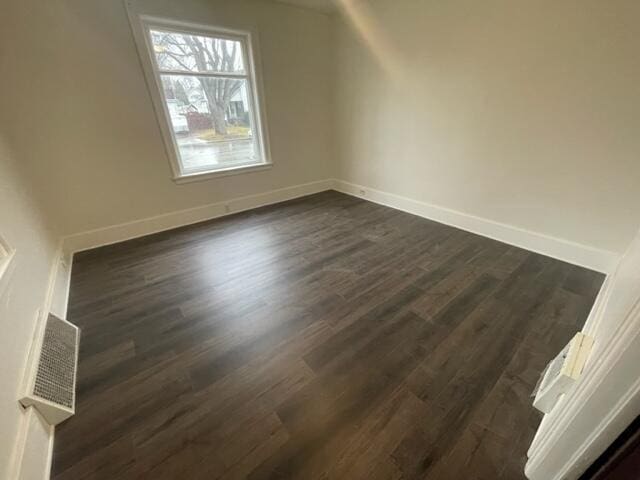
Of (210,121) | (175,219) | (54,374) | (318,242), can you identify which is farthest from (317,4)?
(54,374)

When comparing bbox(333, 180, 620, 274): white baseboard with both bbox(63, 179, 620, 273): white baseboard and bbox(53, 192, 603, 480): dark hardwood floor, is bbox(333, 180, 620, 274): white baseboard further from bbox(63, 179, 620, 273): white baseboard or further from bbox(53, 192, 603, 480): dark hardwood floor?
bbox(53, 192, 603, 480): dark hardwood floor

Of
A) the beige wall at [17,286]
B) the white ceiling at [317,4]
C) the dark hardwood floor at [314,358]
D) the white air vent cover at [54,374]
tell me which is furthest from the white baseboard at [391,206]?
the white ceiling at [317,4]

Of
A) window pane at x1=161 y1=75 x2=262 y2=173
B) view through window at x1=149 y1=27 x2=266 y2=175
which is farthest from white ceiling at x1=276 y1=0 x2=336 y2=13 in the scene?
window pane at x1=161 y1=75 x2=262 y2=173

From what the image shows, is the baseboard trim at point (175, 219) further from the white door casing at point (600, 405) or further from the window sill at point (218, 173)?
the white door casing at point (600, 405)

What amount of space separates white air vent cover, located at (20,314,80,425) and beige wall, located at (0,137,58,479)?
0.06m

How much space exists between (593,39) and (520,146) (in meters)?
0.79

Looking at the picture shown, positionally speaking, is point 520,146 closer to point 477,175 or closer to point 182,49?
point 477,175

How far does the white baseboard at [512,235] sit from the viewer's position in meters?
2.25

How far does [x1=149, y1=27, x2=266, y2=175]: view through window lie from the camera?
2873 millimetres

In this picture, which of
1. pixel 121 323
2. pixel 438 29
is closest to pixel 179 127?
pixel 121 323

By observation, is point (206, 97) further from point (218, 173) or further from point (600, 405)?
point (600, 405)

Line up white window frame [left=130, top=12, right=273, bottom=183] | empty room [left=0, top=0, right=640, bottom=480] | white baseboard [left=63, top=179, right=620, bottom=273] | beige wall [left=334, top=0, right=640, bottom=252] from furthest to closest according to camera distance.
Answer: white window frame [left=130, top=12, right=273, bottom=183] → white baseboard [left=63, top=179, right=620, bottom=273] → beige wall [left=334, top=0, right=640, bottom=252] → empty room [left=0, top=0, right=640, bottom=480]

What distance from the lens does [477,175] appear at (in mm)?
2809

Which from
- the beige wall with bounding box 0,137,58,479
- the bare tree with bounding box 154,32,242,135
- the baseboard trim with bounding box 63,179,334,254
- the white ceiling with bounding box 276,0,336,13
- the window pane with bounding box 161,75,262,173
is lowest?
the baseboard trim with bounding box 63,179,334,254
